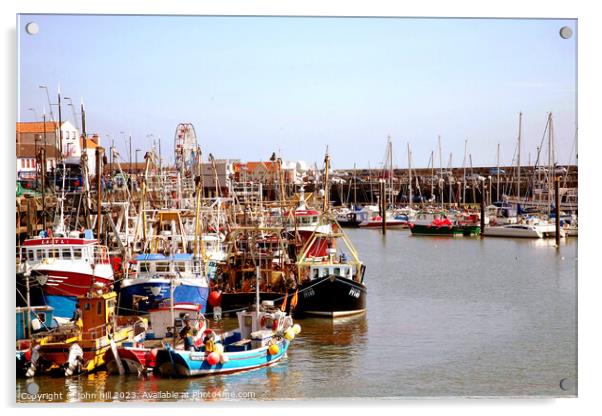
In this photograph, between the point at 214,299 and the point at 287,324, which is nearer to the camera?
the point at 287,324

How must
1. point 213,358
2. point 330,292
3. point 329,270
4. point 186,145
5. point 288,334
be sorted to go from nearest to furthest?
point 213,358, point 288,334, point 186,145, point 330,292, point 329,270

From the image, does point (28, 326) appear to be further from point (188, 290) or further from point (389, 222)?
point (389, 222)

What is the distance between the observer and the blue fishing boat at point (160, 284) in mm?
17688

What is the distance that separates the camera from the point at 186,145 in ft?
64.4

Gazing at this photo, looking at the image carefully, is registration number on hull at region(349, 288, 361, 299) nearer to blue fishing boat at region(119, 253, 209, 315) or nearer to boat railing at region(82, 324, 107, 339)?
blue fishing boat at region(119, 253, 209, 315)

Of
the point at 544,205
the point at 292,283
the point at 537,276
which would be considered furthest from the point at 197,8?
the point at 544,205

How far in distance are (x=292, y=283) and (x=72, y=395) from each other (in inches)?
327

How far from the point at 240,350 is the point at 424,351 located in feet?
9.73

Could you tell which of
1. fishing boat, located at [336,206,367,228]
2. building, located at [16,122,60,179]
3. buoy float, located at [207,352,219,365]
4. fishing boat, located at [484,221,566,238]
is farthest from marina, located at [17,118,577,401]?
fishing boat, located at [336,206,367,228]

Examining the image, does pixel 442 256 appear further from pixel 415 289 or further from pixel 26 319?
pixel 26 319

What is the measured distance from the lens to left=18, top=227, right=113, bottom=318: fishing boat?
637 inches

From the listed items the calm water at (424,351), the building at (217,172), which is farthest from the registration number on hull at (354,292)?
the building at (217,172)

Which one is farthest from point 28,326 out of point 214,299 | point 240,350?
point 214,299

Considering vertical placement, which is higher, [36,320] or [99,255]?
[99,255]
